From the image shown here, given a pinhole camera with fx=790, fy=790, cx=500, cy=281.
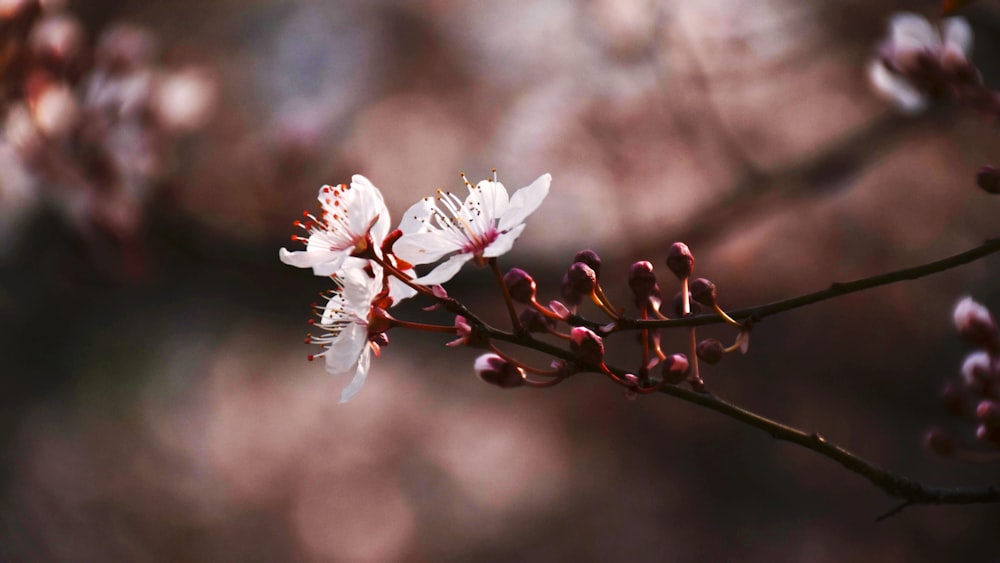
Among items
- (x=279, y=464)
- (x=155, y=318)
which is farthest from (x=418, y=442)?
(x=155, y=318)

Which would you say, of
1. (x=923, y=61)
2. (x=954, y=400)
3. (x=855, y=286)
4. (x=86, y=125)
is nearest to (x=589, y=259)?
(x=855, y=286)

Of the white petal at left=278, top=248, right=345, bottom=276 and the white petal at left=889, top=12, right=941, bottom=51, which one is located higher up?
the white petal at left=889, top=12, right=941, bottom=51

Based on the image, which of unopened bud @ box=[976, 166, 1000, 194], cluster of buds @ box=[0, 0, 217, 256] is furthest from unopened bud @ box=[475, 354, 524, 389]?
cluster of buds @ box=[0, 0, 217, 256]

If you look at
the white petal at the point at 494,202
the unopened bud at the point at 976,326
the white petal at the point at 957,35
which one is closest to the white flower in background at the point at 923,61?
the white petal at the point at 957,35

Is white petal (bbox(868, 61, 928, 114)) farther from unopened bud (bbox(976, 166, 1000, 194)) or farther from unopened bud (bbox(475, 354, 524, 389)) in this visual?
unopened bud (bbox(475, 354, 524, 389))

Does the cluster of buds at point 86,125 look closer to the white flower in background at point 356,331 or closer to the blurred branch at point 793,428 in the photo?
the white flower in background at point 356,331

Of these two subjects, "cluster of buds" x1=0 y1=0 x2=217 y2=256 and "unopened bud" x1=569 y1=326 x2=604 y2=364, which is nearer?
"unopened bud" x1=569 y1=326 x2=604 y2=364

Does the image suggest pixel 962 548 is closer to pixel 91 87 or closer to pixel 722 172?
pixel 722 172

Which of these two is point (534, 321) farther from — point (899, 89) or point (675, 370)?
point (899, 89)
